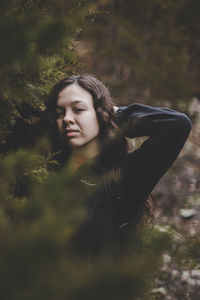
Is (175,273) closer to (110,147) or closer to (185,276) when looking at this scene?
(185,276)

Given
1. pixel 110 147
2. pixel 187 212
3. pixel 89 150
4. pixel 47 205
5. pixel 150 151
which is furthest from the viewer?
pixel 187 212

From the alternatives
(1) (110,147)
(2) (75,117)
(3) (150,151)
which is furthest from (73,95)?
(3) (150,151)

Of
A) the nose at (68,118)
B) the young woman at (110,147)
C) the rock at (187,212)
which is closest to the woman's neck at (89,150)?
the young woman at (110,147)

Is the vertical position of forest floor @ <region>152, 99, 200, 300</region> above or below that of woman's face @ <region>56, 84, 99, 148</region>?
below

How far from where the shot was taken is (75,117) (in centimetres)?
160

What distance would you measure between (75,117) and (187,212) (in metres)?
3.44

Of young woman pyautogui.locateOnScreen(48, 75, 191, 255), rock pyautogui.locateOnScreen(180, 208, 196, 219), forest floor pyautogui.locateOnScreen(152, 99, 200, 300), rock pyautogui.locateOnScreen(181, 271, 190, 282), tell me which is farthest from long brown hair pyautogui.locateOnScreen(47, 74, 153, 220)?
rock pyautogui.locateOnScreen(180, 208, 196, 219)

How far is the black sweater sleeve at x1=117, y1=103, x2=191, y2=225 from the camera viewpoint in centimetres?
154

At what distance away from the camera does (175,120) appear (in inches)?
61.3

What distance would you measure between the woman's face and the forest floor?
3.99ft

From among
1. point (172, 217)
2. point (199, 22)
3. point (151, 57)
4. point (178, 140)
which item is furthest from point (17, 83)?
point (199, 22)

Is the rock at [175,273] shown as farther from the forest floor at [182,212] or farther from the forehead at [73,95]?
the forehead at [73,95]

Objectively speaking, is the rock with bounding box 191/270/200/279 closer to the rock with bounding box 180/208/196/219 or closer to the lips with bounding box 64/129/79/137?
the rock with bounding box 180/208/196/219

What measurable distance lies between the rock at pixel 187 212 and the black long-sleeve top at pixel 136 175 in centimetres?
302
